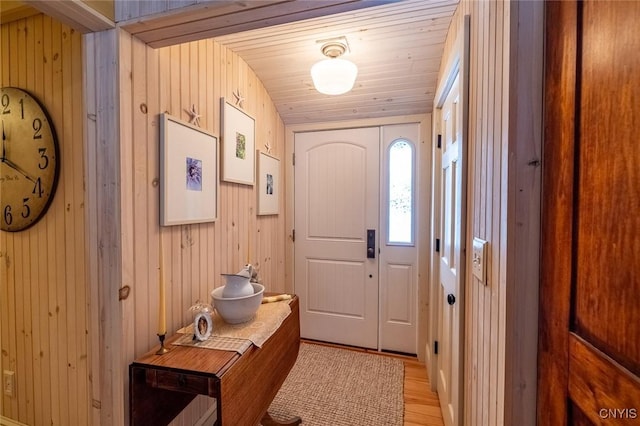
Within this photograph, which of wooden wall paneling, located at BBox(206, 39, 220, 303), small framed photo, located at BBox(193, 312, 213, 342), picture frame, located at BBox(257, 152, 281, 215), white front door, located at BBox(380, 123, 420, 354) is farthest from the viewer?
white front door, located at BBox(380, 123, 420, 354)

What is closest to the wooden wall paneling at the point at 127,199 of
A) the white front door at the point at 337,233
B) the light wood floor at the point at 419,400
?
the light wood floor at the point at 419,400

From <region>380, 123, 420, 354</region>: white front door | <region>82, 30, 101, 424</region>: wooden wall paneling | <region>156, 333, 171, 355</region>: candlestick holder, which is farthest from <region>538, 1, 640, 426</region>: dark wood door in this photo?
<region>380, 123, 420, 354</region>: white front door

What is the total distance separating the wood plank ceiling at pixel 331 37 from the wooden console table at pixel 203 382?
4.42 ft

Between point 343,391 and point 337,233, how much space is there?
132cm

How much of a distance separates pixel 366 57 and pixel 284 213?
1.57 meters

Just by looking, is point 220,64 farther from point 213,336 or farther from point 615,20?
point 615,20

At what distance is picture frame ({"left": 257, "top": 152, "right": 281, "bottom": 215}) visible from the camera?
242cm

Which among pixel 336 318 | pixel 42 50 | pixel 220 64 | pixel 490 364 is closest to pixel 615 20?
pixel 490 364

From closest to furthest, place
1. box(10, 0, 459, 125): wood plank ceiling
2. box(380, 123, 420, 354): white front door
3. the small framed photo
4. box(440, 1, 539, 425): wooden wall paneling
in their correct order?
box(440, 1, 539, 425): wooden wall paneling, box(10, 0, 459, 125): wood plank ceiling, the small framed photo, box(380, 123, 420, 354): white front door

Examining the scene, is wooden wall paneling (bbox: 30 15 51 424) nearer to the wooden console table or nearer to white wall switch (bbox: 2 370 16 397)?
white wall switch (bbox: 2 370 16 397)

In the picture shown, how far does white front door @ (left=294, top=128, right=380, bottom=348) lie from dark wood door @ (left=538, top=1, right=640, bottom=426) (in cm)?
202

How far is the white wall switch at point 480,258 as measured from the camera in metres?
0.96

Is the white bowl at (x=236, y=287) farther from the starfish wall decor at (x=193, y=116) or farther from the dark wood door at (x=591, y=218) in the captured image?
the dark wood door at (x=591, y=218)

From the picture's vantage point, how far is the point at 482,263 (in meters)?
0.98
